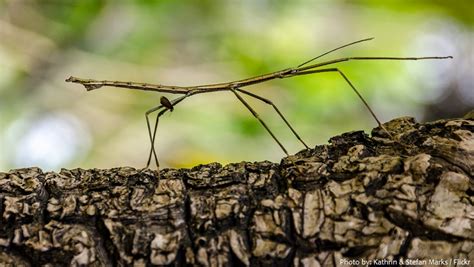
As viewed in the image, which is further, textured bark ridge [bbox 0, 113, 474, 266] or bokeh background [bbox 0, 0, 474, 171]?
bokeh background [bbox 0, 0, 474, 171]

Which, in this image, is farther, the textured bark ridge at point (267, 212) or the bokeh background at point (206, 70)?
the bokeh background at point (206, 70)

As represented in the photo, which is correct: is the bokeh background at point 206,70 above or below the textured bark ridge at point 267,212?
above

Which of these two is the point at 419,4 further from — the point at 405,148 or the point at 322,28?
the point at 405,148

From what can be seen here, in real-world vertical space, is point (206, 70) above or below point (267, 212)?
above

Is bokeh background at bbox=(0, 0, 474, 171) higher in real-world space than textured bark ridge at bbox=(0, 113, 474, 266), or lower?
higher

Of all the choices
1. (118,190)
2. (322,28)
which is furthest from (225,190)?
(322,28)
